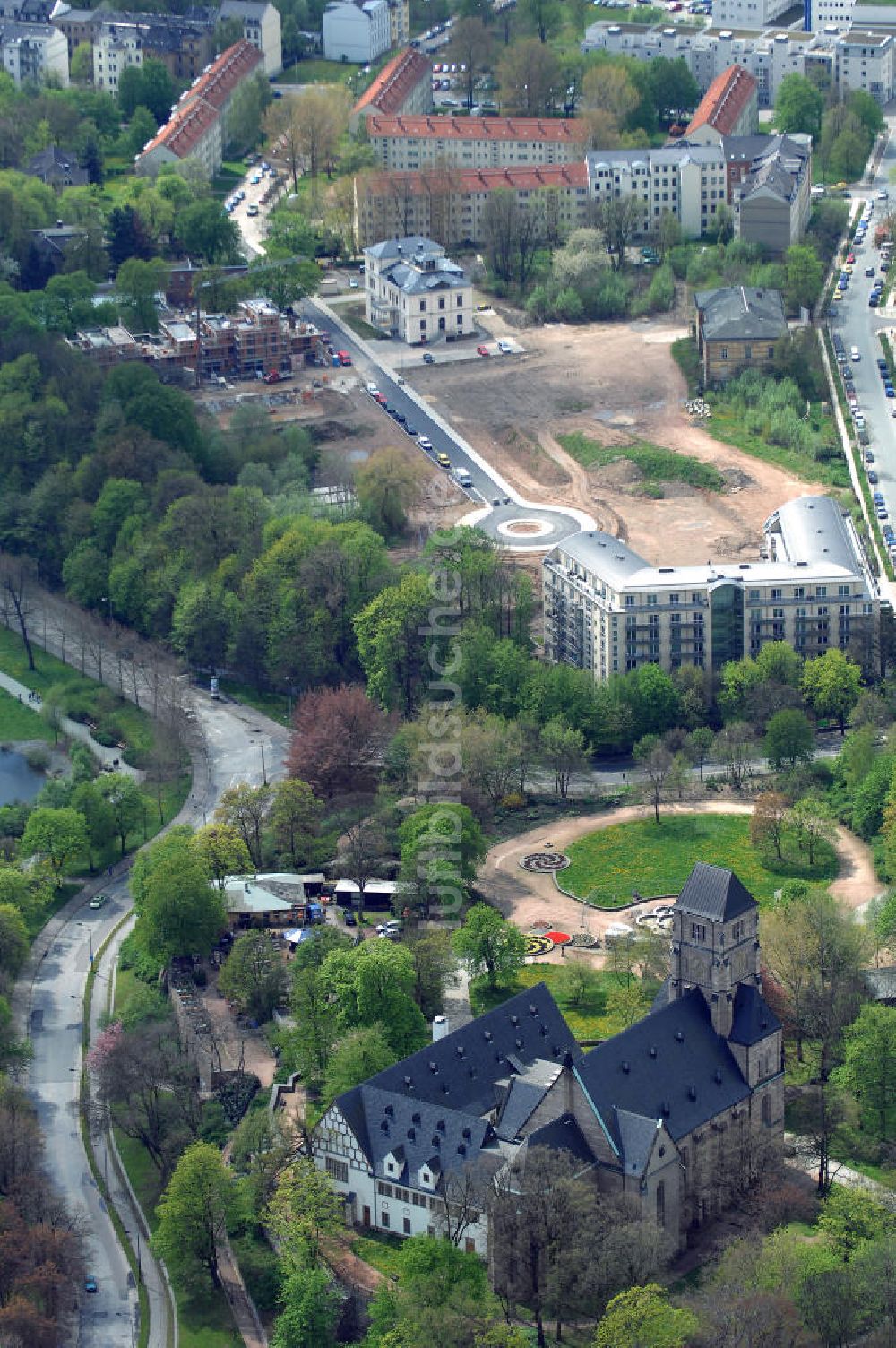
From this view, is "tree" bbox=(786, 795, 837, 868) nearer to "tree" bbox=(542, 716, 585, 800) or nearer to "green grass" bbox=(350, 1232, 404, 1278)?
"tree" bbox=(542, 716, 585, 800)

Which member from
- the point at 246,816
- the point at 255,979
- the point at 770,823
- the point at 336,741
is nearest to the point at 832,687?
the point at 770,823

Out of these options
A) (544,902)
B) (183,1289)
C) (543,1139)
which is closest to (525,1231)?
(543,1139)

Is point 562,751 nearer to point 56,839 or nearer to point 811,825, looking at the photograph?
point 811,825

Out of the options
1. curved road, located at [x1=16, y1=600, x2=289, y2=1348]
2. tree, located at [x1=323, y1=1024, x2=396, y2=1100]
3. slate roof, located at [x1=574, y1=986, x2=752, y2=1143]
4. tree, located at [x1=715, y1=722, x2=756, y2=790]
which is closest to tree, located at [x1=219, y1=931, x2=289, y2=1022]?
curved road, located at [x1=16, y1=600, x2=289, y2=1348]

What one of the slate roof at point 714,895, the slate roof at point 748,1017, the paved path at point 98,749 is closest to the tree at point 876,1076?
the slate roof at point 748,1017

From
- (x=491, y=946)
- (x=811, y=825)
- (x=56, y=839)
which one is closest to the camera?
(x=491, y=946)

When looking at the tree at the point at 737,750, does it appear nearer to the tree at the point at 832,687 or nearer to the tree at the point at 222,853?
the tree at the point at 832,687
